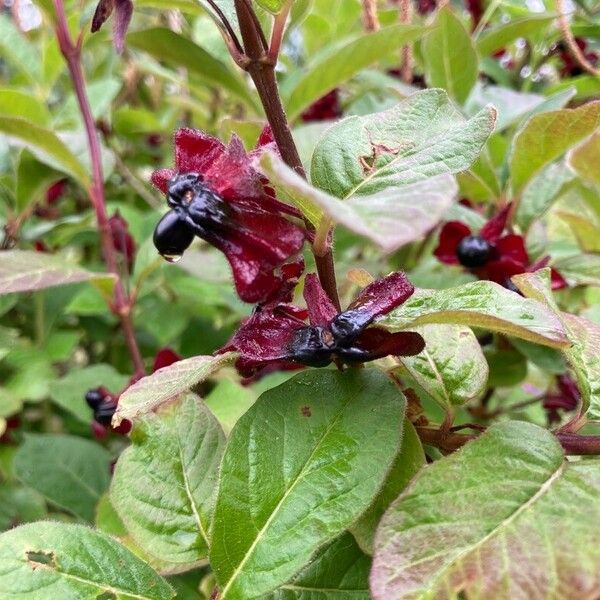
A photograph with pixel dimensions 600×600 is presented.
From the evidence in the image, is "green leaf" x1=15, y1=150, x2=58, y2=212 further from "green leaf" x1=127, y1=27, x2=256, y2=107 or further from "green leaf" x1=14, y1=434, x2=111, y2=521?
"green leaf" x1=14, y1=434, x2=111, y2=521

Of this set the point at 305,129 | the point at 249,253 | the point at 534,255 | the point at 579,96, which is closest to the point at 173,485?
the point at 249,253

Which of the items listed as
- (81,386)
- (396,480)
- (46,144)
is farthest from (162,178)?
(81,386)

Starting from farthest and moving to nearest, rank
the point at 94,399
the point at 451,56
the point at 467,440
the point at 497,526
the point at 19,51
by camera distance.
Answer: the point at 19,51, the point at 451,56, the point at 94,399, the point at 467,440, the point at 497,526

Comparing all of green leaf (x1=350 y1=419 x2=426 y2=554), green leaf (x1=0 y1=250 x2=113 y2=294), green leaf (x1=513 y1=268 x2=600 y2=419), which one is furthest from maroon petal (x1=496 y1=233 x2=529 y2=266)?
green leaf (x1=0 y1=250 x2=113 y2=294)

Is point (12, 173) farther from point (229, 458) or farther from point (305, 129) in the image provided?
point (229, 458)

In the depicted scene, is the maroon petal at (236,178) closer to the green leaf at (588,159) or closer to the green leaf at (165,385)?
the green leaf at (165,385)

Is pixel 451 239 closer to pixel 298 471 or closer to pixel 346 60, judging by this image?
pixel 346 60
